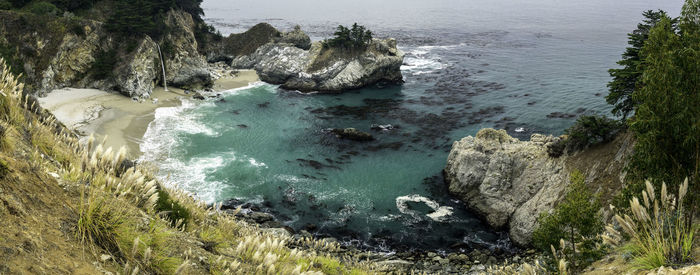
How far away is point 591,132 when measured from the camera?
2325 cm

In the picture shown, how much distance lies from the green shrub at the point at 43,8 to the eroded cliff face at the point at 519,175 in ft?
179

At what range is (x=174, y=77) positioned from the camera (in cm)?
5528

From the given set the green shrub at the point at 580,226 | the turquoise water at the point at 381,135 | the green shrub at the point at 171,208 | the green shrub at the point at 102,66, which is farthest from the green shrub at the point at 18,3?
Answer: the green shrub at the point at 580,226

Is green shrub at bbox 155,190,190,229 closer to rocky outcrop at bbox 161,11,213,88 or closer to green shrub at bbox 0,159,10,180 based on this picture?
green shrub at bbox 0,159,10,180

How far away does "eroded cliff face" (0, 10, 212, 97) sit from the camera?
147 ft

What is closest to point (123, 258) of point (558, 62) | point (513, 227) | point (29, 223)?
point (29, 223)

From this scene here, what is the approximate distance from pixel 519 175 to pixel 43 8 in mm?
60592

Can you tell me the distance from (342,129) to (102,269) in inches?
1456

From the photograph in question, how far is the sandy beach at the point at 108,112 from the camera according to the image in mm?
36219

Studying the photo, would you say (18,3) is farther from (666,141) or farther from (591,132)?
(666,141)

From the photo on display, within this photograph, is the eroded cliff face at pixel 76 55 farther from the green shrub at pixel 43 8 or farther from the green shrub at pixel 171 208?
the green shrub at pixel 171 208

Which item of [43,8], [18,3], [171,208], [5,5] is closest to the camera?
[171,208]

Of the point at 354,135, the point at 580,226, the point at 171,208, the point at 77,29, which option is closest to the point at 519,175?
the point at 580,226

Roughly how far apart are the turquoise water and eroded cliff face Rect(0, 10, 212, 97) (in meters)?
7.97
